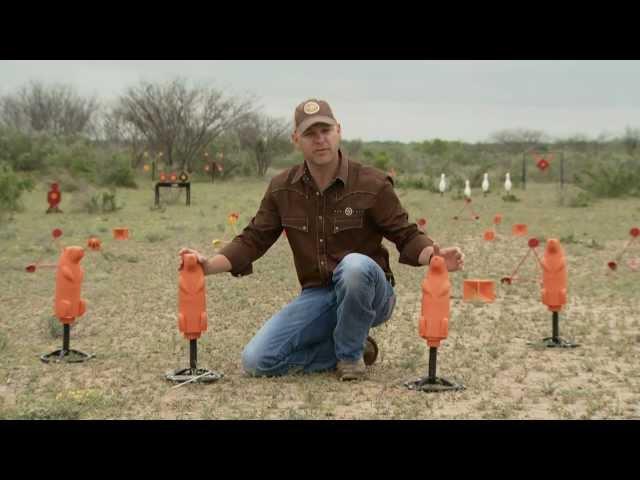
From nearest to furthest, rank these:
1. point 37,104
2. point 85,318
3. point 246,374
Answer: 1. point 246,374
2. point 85,318
3. point 37,104

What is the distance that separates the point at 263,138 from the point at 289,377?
4021cm

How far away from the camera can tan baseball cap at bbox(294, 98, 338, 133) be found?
4840mm

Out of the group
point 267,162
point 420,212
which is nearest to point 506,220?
point 420,212

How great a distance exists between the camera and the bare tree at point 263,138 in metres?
43.9

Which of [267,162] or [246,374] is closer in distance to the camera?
[246,374]

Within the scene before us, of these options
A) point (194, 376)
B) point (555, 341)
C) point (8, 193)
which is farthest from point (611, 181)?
point (194, 376)

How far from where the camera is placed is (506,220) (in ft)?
56.3

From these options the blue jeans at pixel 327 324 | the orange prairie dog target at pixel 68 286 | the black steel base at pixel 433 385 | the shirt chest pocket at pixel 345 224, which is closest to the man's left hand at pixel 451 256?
the blue jeans at pixel 327 324

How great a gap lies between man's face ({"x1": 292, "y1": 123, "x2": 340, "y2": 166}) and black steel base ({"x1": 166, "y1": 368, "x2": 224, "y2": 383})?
122 cm

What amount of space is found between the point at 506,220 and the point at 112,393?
1328 cm

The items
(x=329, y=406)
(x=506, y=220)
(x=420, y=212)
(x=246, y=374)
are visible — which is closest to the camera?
(x=329, y=406)

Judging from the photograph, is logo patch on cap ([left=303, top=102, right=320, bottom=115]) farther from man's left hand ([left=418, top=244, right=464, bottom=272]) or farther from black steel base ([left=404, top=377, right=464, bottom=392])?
black steel base ([left=404, top=377, right=464, bottom=392])

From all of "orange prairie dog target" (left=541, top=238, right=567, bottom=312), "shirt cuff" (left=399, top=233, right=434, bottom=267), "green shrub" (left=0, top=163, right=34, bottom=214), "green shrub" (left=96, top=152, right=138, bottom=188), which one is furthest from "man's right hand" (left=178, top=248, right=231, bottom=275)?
"green shrub" (left=96, top=152, right=138, bottom=188)

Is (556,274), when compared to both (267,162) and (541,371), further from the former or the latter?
(267,162)
